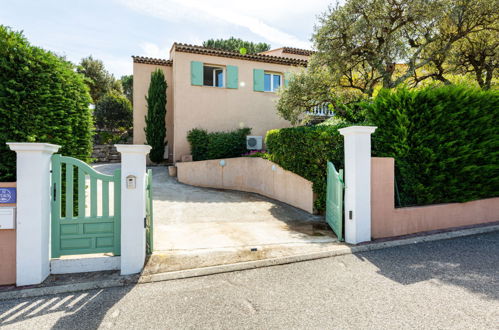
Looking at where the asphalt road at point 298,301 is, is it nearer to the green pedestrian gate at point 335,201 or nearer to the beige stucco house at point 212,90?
the green pedestrian gate at point 335,201

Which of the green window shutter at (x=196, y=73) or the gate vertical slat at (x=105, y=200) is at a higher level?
the green window shutter at (x=196, y=73)

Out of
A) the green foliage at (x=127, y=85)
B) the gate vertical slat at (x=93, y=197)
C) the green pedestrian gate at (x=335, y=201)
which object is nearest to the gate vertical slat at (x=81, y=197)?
the gate vertical slat at (x=93, y=197)

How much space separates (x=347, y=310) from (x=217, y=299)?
1.45 m

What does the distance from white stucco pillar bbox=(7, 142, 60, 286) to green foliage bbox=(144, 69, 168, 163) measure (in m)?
11.4

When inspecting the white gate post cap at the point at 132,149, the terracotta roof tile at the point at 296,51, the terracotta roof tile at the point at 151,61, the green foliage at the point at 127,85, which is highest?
the green foliage at the point at 127,85

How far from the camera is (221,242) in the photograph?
473cm

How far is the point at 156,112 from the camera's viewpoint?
47.1 feet

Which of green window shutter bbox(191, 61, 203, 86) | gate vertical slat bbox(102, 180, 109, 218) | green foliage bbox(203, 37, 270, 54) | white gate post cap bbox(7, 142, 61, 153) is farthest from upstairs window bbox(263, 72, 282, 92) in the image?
green foliage bbox(203, 37, 270, 54)

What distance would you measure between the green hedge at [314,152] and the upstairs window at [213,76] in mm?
7536

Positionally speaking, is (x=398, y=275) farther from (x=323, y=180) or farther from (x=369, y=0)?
(x=369, y=0)

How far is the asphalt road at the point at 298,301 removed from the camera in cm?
261

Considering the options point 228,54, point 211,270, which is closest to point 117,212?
point 211,270

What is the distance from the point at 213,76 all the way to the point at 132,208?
39.7ft

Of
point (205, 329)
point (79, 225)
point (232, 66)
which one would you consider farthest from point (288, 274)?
point (232, 66)
